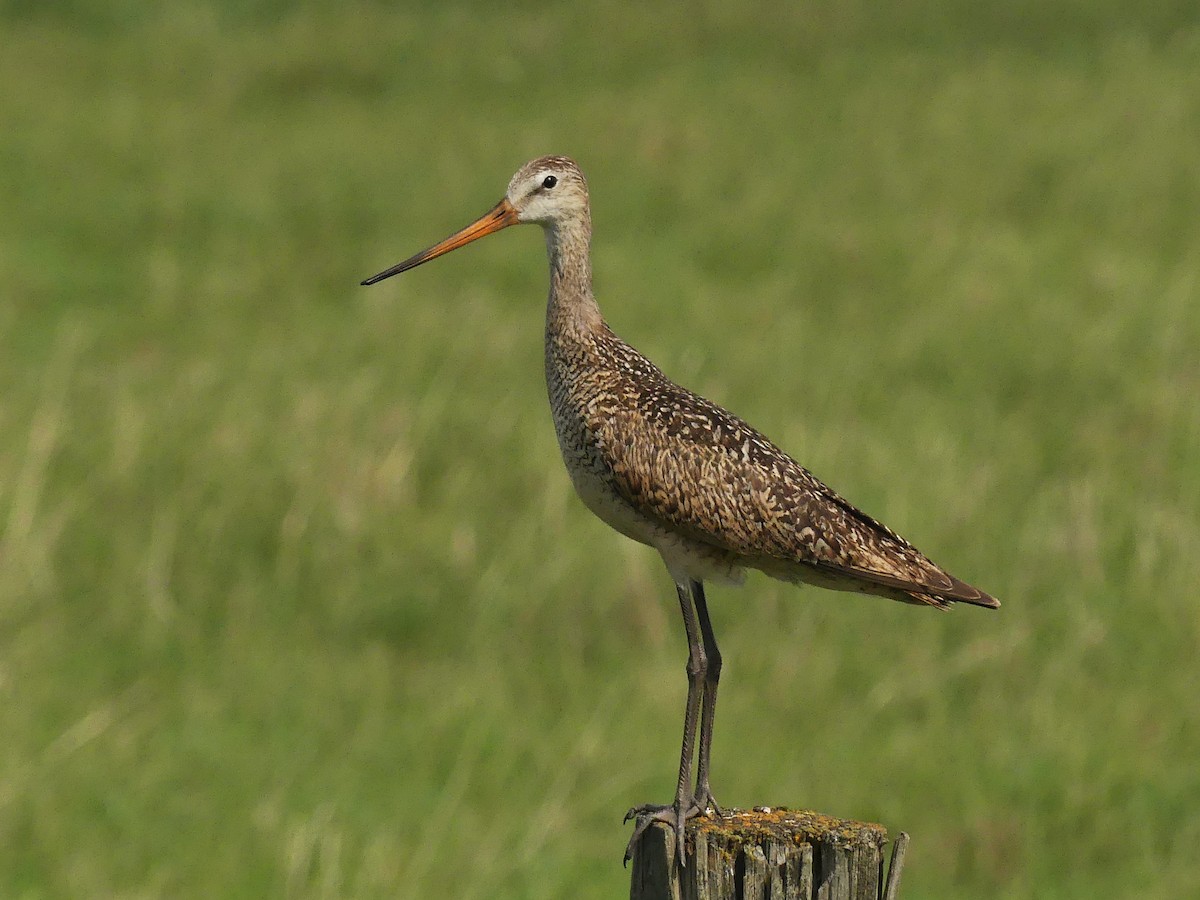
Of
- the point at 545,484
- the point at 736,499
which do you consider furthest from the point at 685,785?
the point at 545,484

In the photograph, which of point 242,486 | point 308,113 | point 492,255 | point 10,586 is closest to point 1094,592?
point 242,486

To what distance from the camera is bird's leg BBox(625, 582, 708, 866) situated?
5.55m

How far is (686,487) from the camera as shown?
19.2 ft

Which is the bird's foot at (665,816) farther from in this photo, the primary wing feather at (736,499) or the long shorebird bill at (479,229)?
the long shorebird bill at (479,229)

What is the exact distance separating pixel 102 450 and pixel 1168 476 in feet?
24.5

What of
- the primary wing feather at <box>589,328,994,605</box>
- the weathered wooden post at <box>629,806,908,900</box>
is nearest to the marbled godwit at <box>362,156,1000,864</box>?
the primary wing feather at <box>589,328,994,605</box>

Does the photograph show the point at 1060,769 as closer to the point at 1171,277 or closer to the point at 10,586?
the point at 10,586

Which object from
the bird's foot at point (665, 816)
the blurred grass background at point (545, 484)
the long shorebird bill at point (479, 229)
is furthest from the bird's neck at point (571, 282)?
the blurred grass background at point (545, 484)

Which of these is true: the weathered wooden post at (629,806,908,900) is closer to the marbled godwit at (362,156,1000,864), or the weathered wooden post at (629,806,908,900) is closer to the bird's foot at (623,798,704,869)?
the bird's foot at (623,798,704,869)

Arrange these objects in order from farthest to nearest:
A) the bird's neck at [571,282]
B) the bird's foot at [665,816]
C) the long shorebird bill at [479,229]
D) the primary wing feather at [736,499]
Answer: the bird's neck at [571,282]
the long shorebird bill at [479,229]
the primary wing feather at [736,499]
the bird's foot at [665,816]

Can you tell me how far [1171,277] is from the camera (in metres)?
17.3

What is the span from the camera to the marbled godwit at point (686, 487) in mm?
5762

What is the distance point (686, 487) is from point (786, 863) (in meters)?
1.46

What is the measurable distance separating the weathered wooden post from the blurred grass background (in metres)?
3.68
